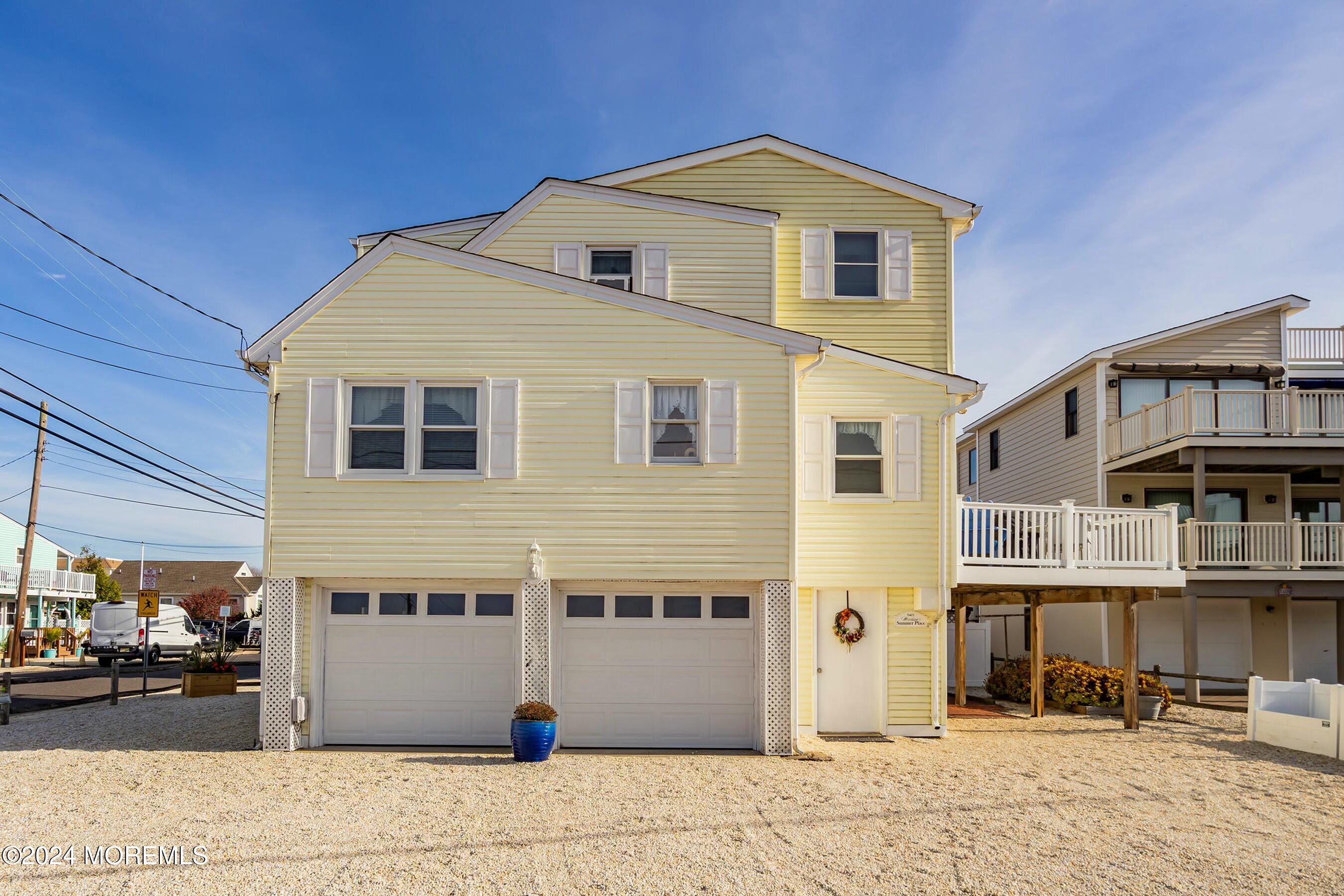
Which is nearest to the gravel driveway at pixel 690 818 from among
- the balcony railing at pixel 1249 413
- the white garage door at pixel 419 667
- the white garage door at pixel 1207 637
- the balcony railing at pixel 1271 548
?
the white garage door at pixel 419 667

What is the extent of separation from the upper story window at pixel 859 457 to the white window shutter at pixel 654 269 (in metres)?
3.77

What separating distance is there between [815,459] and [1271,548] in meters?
12.2

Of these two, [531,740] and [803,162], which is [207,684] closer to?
[531,740]

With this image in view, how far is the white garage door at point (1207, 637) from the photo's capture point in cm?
2286

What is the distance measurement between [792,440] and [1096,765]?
578 centimetres

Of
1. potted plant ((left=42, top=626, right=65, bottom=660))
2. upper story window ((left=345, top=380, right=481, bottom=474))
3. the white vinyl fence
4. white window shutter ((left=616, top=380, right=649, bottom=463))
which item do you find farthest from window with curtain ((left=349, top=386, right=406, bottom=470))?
potted plant ((left=42, top=626, right=65, bottom=660))

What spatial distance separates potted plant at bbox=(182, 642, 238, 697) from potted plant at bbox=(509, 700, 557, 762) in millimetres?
11272

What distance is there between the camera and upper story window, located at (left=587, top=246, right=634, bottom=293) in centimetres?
1655

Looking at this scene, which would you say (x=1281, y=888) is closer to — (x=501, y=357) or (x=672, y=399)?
(x=672, y=399)

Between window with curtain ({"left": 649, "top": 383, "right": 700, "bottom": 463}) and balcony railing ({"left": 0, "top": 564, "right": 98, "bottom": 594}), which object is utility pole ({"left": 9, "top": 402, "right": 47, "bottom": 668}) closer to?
balcony railing ({"left": 0, "top": 564, "right": 98, "bottom": 594})

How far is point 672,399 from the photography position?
45.0 ft

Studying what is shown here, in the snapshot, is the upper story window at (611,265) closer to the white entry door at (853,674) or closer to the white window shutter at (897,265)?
the white window shutter at (897,265)

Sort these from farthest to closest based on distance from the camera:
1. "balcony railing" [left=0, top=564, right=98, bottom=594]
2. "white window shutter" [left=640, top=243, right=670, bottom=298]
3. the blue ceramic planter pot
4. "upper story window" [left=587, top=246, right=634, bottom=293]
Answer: "balcony railing" [left=0, top=564, right=98, bottom=594]
"upper story window" [left=587, top=246, right=634, bottom=293]
"white window shutter" [left=640, top=243, right=670, bottom=298]
the blue ceramic planter pot

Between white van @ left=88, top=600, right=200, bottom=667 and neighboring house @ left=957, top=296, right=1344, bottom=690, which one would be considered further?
white van @ left=88, top=600, right=200, bottom=667
